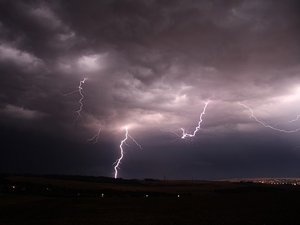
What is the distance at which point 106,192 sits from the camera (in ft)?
262

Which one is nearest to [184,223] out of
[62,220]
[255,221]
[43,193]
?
[255,221]

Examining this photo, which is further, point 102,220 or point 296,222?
point 102,220

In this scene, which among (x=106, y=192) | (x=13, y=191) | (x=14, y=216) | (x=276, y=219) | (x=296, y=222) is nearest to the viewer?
(x=296, y=222)

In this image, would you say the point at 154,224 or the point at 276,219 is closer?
the point at 154,224

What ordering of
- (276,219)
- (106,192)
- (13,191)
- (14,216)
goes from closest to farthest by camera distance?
(276,219), (14,216), (13,191), (106,192)

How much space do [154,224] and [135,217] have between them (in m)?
6.02

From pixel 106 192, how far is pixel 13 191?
19.2m

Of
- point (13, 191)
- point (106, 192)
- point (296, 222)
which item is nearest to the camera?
point (296, 222)

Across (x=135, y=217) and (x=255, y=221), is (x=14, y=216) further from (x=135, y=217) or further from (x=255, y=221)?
(x=255, y=221)

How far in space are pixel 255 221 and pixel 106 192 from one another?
167 feet

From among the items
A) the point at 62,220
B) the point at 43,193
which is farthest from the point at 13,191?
the point at 62,220

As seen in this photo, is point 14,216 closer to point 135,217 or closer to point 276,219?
point 135,217

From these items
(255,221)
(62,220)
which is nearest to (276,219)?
(255,221)

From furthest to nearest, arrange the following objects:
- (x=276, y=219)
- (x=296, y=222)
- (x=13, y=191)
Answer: (x=13, y=191) < (x=276, y=219) < (x=296, y=222)
